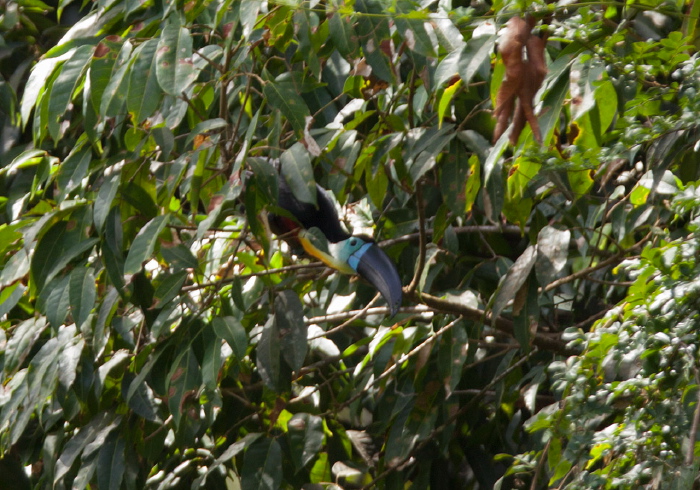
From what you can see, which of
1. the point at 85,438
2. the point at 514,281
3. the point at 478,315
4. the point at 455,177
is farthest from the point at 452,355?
the point at 85,438

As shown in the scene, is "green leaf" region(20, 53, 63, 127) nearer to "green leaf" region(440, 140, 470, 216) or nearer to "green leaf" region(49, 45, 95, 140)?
"green leaf" region(49, 45, 95, 140)

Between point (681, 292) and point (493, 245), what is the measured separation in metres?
Answer: 1.21

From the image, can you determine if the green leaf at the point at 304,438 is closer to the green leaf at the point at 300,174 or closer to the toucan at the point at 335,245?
the toucan at the point at 335,245

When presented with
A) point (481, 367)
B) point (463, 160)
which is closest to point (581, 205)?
point (463, 160)

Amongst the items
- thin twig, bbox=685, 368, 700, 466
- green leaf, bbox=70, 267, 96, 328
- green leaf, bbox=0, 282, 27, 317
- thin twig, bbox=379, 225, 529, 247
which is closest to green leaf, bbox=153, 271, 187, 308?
green leaf, bbox=70, 267, 96, 328

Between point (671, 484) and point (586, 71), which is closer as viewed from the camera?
point (671, 484)

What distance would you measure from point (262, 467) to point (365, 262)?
460 millimetres

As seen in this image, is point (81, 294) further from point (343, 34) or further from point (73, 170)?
point (343, 34)

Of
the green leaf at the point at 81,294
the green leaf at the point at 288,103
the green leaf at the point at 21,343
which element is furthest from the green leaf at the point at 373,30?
the green leaf at the point at 21,343

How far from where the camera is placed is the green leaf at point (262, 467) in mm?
1768

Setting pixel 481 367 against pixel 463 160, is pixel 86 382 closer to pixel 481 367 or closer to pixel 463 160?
pixel 463 160

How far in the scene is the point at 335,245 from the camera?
5.47 ft

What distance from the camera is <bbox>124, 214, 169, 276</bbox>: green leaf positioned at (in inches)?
55.5

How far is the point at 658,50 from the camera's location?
4.13ft
